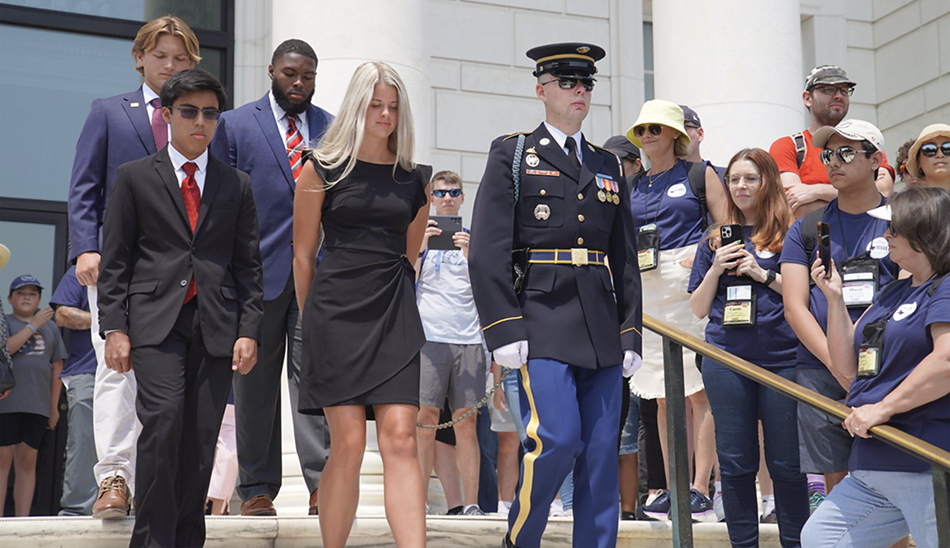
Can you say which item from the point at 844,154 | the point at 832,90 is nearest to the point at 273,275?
the point at 844,154

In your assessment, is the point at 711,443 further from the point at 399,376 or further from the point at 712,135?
the point at 712,135

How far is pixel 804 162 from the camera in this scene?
7238 millimetres

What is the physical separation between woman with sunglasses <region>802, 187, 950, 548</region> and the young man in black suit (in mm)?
2208

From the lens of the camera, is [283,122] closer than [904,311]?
No

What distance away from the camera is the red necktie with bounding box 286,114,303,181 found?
6301 mm

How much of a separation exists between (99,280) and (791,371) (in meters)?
2.96

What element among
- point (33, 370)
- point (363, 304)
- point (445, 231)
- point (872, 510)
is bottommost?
point (872, 510)

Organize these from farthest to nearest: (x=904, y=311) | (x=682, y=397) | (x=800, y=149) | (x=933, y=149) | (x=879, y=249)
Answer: (x=800, y=149) < (x=933, y=149) < (x=682, y=397) < (x=879, y=249) < (x=904, y=311)

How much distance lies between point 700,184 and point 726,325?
1.07 meters

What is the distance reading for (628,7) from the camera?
12.0 meters

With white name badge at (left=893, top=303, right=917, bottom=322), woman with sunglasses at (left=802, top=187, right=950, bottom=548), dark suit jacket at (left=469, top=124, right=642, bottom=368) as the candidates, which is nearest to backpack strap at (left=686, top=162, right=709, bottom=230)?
dark suit jacket at (left=469, top=124, right=642, bottom=368)

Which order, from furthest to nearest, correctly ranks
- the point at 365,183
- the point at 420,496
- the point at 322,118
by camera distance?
the point at 322,118 → the point at 365,183 → the point at 420,496

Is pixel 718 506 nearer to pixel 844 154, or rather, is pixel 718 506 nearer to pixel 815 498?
pixel 815 498

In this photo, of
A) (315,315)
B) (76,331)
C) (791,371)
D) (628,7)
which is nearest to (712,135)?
(628,7)
